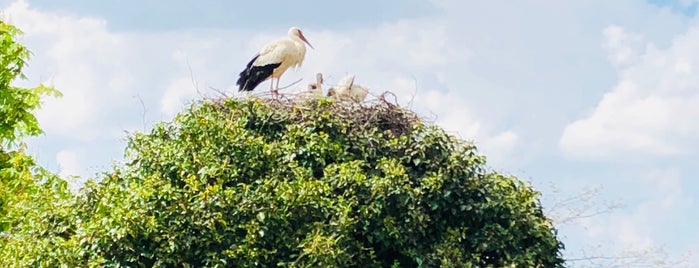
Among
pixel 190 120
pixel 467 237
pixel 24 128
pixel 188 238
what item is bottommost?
pixel 188 238

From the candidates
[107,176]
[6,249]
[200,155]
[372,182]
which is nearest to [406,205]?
[372,182]

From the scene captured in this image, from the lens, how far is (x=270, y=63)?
1325cm

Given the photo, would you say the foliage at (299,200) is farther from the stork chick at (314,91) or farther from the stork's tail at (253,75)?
the stork's tail at (253,75)

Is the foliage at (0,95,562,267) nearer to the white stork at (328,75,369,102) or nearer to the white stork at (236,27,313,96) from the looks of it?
the white stork at (328,75,369,102)

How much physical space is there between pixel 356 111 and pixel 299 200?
185 cm

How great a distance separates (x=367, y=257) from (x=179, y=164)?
6.70 feet

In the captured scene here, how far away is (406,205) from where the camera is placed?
10148mm

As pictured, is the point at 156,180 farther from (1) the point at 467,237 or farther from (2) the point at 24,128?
(2) the point at 24,128

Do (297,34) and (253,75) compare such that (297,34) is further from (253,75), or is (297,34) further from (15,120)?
(15,120)

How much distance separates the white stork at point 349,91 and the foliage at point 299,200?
301mm

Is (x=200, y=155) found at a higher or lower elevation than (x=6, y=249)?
higher

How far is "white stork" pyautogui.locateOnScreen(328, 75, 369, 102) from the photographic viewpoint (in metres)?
11.5

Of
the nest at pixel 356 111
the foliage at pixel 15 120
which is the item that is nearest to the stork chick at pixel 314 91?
the nest at pixel 356 111

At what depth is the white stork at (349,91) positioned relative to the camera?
1149cm
